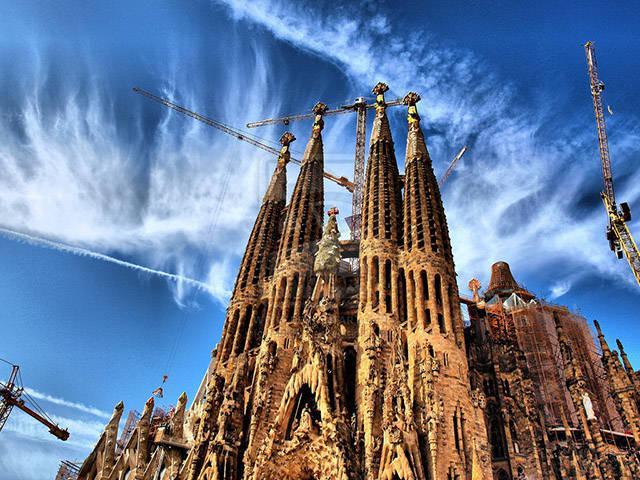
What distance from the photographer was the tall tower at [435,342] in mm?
23000

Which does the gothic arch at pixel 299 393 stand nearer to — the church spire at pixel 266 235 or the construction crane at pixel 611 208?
the church spire at pixel 266 235

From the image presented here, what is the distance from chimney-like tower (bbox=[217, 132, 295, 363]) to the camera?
34.8m

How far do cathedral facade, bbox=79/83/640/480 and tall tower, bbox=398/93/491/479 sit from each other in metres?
0.08

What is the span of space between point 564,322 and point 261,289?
22315 millimetres

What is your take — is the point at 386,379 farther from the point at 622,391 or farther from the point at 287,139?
the point at 287,139

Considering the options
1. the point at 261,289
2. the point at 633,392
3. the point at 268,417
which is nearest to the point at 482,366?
the point at 633,392

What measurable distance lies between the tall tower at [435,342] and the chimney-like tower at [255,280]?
10.7m

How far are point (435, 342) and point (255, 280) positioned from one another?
15.8m

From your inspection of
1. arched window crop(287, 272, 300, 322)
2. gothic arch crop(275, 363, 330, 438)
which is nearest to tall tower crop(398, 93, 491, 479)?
gothic arch crop(275, 363, 330, 438)

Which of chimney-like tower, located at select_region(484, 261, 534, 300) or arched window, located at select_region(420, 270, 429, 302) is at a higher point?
chimney-like tower, located at select_region(484, 261, 534, 300)

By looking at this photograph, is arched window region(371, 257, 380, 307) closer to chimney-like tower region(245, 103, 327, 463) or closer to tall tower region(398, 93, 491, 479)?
tall tower region(398, 93, 491, 479)

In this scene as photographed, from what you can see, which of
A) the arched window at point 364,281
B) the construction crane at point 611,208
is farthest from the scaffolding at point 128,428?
the construction crane at point 611,208

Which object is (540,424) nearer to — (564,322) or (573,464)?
(573,464)

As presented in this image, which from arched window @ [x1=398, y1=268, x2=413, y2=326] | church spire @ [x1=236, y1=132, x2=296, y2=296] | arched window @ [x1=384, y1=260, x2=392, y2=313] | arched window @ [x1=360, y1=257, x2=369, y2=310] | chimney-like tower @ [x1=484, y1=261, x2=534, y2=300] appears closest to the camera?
arched window @ [x1=398, y1=268, x2=413, y2=326]
